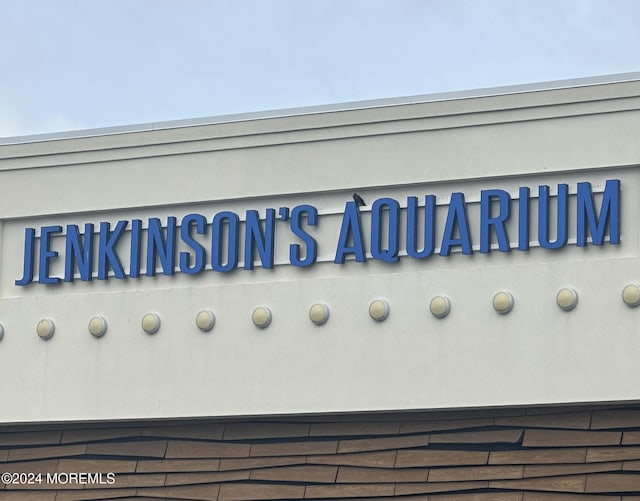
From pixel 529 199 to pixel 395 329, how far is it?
2.16 metres

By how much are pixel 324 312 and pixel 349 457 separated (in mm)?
1726

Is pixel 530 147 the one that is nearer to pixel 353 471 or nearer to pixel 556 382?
pixel 556 382

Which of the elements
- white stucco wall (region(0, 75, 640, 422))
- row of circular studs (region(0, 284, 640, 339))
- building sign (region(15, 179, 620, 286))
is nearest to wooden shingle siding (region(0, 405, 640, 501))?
white stucco wall (region(0, 75, 640, 422))

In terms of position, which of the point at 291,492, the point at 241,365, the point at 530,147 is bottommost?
the point at 291,492

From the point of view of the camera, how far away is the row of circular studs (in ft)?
57.3

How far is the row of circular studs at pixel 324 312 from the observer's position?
687 inches

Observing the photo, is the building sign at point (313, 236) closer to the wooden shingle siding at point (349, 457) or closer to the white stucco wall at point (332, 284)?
the white stucco wall at point (332, 284)

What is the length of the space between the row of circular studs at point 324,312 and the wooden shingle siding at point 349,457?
116 centimetres

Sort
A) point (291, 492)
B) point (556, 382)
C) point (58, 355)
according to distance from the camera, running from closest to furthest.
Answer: point (556, 382)
point (291, 492)
point (58, 355)

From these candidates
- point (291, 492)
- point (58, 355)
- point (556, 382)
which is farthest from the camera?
point (58, 355)

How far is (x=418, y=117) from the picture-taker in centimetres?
1877

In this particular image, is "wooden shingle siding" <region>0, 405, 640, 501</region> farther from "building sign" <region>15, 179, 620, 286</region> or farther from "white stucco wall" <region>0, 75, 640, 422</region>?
"building sign" <region>15, 179, 620, 286</region>

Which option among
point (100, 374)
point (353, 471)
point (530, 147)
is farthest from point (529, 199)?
point (100, 374)

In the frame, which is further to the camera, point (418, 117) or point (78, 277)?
point (78, 277)
